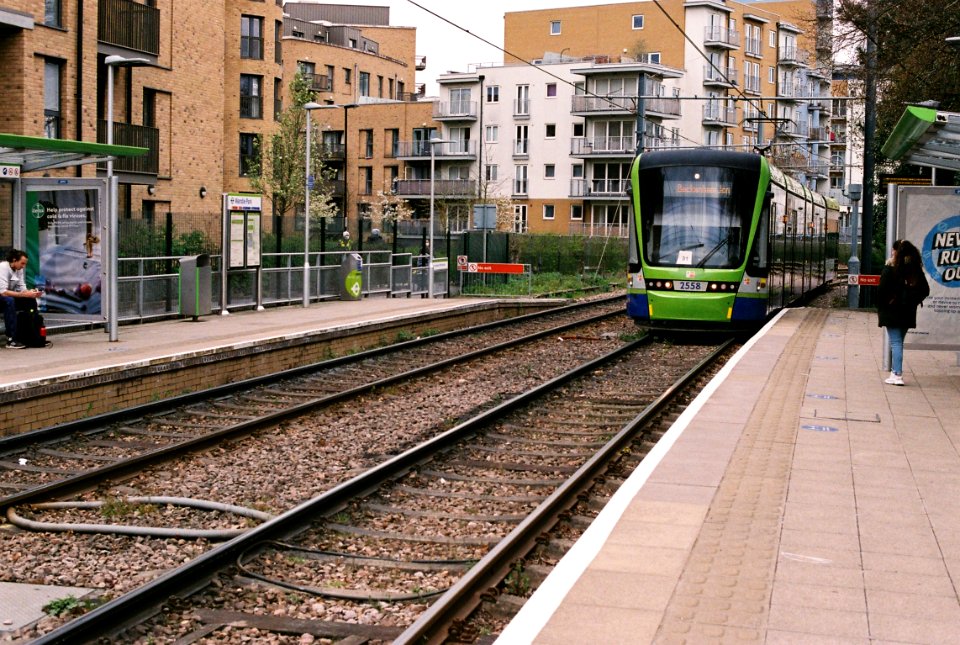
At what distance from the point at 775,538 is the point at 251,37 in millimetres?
54236

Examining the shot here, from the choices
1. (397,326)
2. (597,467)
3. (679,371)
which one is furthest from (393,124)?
(597,467)

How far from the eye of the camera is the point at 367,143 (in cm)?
8694

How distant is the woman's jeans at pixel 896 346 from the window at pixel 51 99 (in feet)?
70.5

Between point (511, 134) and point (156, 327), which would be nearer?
point (156, 327)

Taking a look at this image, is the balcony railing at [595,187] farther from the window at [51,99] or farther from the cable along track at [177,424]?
the cable along track at [177,424]

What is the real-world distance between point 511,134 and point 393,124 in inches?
359

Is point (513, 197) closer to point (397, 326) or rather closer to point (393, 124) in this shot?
point (393, 124)

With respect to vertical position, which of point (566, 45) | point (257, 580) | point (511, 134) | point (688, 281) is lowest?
point (257, 580)

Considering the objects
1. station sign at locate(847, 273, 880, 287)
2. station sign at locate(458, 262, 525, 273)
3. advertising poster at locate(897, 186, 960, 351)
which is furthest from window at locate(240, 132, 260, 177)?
advertising poster at locate(897, 186, 960, 351)

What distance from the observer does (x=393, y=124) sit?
86.3 metres

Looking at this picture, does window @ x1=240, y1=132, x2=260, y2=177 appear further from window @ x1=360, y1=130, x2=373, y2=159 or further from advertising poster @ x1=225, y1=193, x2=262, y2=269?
advertising poster @ x1=225, y1=193, x2=262, y2=269

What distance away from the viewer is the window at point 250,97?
58.4m

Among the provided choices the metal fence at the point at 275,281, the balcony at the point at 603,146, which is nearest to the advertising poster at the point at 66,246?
the metal fence at the point at 275,281

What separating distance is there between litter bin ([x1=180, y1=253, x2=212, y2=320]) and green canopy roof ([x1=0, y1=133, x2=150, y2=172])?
174 inches
